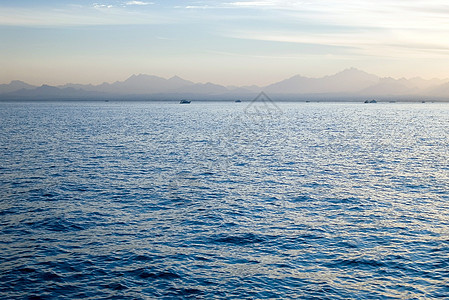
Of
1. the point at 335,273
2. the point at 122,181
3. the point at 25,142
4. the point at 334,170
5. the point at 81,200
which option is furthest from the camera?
the point at 25,142

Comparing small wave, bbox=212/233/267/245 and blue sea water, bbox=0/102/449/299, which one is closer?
blue sea water, bbox=0/102/449/299

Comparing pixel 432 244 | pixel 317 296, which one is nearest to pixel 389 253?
pixel 432 244

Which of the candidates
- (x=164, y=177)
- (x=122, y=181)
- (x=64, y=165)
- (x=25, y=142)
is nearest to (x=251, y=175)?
(x=164, y=177)

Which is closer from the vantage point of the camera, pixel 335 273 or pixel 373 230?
pixel 335 273

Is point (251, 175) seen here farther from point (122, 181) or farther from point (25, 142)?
point (25, 142)

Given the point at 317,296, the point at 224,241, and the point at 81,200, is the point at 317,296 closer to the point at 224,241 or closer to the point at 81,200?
the point at 224,241

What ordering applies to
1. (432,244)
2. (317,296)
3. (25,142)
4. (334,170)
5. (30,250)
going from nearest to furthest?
(317,296), (30,250), (432,244), (334,170), (25,142)

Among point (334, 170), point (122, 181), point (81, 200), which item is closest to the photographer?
point (81, 200)

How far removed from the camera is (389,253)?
30281 millimetres

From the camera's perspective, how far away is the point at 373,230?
35469 mm

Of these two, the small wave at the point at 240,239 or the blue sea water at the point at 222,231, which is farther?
the small wave at the point at 240,239

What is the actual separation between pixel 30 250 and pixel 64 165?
39.8 metres

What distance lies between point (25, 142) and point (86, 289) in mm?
88048

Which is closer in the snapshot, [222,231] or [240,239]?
[240,239]
